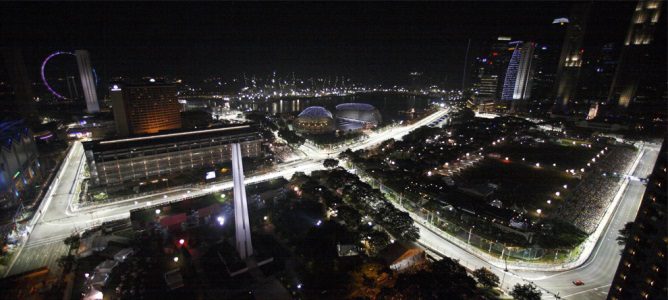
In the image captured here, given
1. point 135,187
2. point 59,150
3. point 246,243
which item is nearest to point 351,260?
point 246,243

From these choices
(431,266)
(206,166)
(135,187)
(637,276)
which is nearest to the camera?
(637,276)

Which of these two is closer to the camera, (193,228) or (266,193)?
(193,228)

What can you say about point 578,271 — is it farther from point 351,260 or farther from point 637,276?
point 351,260

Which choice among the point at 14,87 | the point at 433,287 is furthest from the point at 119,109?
the point at 433,287

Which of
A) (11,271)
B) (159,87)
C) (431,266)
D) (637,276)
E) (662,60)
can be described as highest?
(662,60)

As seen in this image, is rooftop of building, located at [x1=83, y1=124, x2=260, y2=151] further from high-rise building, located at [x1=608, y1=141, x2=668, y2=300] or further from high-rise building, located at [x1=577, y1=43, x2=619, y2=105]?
high-rise building, located at [x1=577, y1=43, x2=619, y2=105]

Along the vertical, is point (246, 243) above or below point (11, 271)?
above

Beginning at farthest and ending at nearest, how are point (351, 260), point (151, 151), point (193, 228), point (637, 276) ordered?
point (151, 151) → point (193, 228) → point (351, 260) → point (637, 276)

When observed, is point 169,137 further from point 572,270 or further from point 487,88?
point 487,88
